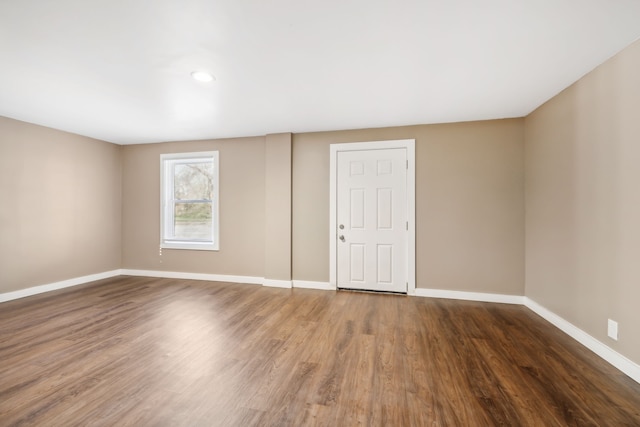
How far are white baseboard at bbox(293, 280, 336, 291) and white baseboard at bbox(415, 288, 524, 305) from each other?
Result: 50.7 inches

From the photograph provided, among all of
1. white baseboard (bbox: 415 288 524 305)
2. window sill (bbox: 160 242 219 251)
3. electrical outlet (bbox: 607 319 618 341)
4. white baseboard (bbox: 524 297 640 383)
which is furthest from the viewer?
window sill (bbox: 160 242 219 251)

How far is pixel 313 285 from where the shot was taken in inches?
167

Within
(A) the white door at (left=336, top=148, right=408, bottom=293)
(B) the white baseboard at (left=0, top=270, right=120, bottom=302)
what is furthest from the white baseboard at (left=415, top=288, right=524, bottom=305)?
(B) the white baseboard at (left=0, top=270, right=120, bottom=302)

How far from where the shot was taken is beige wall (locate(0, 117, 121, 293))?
366cm

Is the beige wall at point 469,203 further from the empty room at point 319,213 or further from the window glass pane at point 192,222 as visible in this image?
the window glass pane at point 192,222

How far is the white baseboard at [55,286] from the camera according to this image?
364 cm

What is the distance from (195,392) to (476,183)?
3888 mm

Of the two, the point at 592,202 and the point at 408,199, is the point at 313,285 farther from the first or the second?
the point at 592,202

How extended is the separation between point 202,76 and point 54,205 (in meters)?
3.61

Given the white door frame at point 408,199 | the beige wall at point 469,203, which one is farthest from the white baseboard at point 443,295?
the white door frame at point 408,199

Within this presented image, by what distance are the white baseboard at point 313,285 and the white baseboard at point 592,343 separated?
260 centimetres

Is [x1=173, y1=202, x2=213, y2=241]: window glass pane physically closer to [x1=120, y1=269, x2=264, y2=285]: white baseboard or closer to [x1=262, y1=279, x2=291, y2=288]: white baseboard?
[x1=120, y1=269, x2=264, y2=285]: white baseboard

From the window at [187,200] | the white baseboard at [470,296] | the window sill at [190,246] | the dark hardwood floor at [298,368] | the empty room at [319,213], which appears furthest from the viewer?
the window at [187,200]

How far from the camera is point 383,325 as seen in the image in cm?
289
